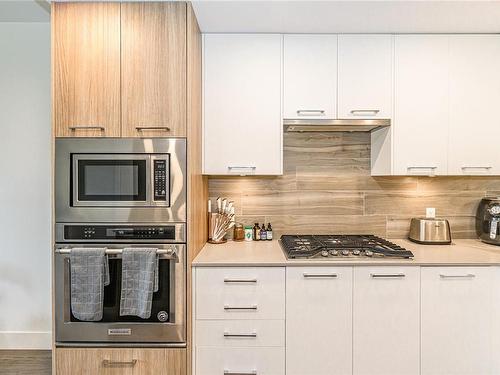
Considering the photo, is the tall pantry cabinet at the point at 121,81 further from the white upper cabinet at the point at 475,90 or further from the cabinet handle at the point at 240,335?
the white upper cabinet at the point at 475,90

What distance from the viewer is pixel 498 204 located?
234cm

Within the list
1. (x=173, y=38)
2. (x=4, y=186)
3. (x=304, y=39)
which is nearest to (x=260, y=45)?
(x=304, y=39)

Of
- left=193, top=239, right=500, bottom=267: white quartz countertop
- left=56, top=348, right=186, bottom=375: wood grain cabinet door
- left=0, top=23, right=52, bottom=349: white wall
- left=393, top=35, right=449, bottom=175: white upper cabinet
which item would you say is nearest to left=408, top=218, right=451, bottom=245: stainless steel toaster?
left=193, top=239, right=500, bottom=267: white quartz countertop

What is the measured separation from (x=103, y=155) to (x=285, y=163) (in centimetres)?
129

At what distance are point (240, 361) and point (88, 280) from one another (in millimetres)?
952

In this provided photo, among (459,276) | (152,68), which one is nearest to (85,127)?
(152,68)

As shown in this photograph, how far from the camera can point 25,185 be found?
8.29 ft

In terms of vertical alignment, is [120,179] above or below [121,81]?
below

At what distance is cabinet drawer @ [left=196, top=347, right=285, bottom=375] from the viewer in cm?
190

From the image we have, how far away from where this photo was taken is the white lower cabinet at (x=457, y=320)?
190cm

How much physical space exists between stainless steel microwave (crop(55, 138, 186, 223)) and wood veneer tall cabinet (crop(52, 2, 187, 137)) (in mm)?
72

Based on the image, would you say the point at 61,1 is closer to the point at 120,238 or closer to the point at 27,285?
the point at 120,238

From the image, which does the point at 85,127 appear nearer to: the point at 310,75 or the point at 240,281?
the point at 240,281

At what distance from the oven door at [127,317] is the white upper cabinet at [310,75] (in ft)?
3.93
